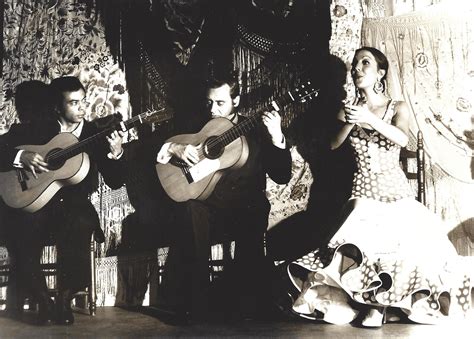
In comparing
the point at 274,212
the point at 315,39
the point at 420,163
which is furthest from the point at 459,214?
the point at 315,39

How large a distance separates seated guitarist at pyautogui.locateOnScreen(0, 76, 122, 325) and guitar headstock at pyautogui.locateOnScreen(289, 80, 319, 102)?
1.04 m

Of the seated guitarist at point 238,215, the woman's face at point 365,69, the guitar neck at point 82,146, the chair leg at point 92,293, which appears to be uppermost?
the woman's face at point 365,69

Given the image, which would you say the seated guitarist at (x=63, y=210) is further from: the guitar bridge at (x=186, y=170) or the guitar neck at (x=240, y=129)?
the guitar neck at (x=240, y=129)

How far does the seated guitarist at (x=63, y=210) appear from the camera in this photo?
132 inches

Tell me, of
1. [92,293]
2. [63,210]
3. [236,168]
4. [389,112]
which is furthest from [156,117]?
[389,112]

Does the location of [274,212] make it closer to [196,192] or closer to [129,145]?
[196,192]

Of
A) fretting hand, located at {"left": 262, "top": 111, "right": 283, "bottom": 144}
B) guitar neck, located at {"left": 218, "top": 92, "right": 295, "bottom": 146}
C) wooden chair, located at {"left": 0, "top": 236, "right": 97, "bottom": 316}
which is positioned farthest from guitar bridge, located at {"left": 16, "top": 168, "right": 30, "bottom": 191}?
fretting hand, located at {"left": 262, "top": 111, "right": 283, "bottom": 144}

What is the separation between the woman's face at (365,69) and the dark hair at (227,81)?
0.70 m

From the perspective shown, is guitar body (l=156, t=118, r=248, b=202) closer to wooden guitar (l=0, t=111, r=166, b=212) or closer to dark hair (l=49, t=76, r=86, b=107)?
wooden guitar (l=0, t=111, r=166, b=212)

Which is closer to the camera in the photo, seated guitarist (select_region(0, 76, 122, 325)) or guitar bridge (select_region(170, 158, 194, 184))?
guitar bridge (select_region(170, 158, 194, 184))

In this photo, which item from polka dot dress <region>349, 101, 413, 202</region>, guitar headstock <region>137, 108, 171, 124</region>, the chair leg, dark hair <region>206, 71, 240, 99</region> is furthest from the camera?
guitar headstock <region>137, 108, 171, 124</region>

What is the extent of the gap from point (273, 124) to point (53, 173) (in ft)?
4.15

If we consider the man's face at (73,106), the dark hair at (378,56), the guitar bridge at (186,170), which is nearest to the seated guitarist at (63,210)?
the man's face at (73,106)

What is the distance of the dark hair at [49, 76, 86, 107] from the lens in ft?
11.9
